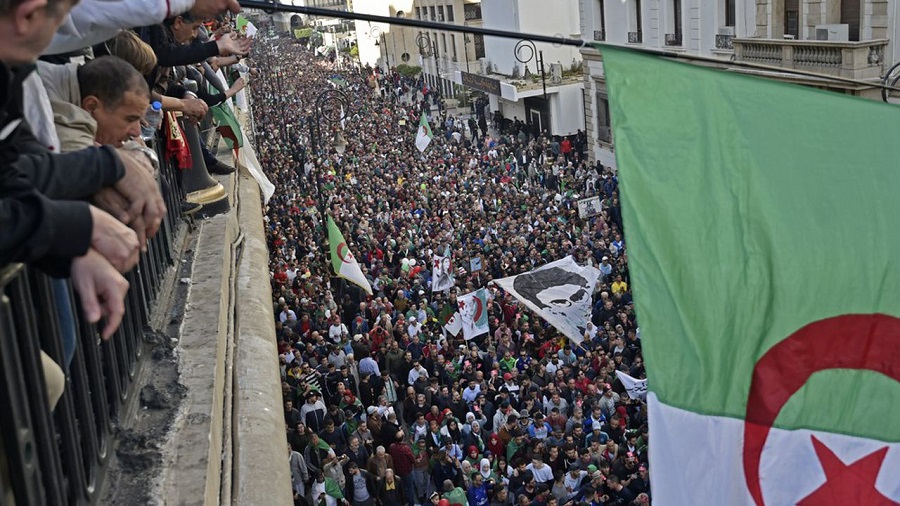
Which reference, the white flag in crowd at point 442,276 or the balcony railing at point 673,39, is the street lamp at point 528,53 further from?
the white flag in crowd at point 442,276

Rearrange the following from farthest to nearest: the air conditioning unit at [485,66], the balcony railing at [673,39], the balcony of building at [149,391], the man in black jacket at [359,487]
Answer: the air conditioning unit at [485,66] → the balcony railing at [673,39] → the man in black jacket at [359,487] → the balcony of building at [149,391]

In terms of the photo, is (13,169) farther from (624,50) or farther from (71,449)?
(624,50)

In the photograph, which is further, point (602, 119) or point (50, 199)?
point (602, 119)

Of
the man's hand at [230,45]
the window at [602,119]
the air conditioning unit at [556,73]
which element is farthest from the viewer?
the air conditioning unit at [556,73]

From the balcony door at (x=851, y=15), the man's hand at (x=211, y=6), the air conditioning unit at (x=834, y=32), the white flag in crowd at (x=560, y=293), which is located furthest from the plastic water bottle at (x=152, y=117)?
the balcony door at (x=851, y=15)

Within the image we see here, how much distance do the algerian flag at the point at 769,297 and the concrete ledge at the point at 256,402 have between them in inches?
71.3

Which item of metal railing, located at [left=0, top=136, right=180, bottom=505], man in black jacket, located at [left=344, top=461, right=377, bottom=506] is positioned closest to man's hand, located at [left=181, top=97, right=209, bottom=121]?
metal railing, located at [left=0, top=136, right=180, bottom=505]

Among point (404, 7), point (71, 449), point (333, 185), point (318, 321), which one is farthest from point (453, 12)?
point (71, 449)

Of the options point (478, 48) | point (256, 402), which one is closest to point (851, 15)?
point (256, 402)

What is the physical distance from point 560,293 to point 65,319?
38.4 ft

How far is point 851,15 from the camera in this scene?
69.8ft

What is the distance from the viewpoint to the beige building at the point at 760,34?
67.1ft

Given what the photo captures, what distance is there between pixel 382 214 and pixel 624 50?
20.0 meters

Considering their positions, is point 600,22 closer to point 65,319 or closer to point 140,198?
point 65,319
